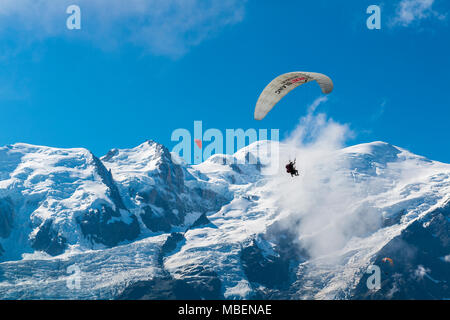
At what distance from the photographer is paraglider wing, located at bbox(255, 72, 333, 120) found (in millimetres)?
58791

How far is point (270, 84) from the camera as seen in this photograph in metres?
60.0

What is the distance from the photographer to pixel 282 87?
202ft

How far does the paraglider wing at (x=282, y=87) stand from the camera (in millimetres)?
58791
